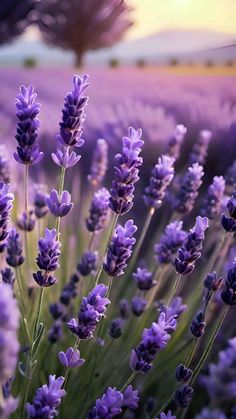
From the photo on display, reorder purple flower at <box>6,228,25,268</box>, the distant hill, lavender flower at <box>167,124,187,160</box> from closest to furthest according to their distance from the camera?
purple flower at <box>6,228,25,268</box> < lavender flower at <box>167,124,187,160</box> < the distant hill

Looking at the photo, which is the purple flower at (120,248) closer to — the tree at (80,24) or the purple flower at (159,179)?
the purple flower at (159,179)

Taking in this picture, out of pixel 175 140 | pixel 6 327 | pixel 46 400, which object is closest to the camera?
Answer: pixel 6 327

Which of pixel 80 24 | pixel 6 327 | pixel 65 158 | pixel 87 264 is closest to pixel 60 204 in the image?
pixel 65 158

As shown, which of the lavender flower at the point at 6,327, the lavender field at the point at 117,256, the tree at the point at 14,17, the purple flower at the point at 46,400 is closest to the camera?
the lavender flower at the point at 6,327

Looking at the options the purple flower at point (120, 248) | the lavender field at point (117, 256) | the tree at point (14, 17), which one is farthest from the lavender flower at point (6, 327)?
the tree at point (14, 17)

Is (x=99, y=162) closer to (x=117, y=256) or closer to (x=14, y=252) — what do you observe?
(x=14, y=252)

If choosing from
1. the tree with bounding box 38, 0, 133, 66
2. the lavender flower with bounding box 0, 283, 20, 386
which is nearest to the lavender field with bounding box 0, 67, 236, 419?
the lavender flower with bounding box 0, 283, 20, 386

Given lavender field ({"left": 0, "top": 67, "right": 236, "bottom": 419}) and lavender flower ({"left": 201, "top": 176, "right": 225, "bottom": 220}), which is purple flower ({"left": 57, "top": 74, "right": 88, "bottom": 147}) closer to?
lavender field ({"left": 0, "top": 67, "right": 236, "bottom": 419})
